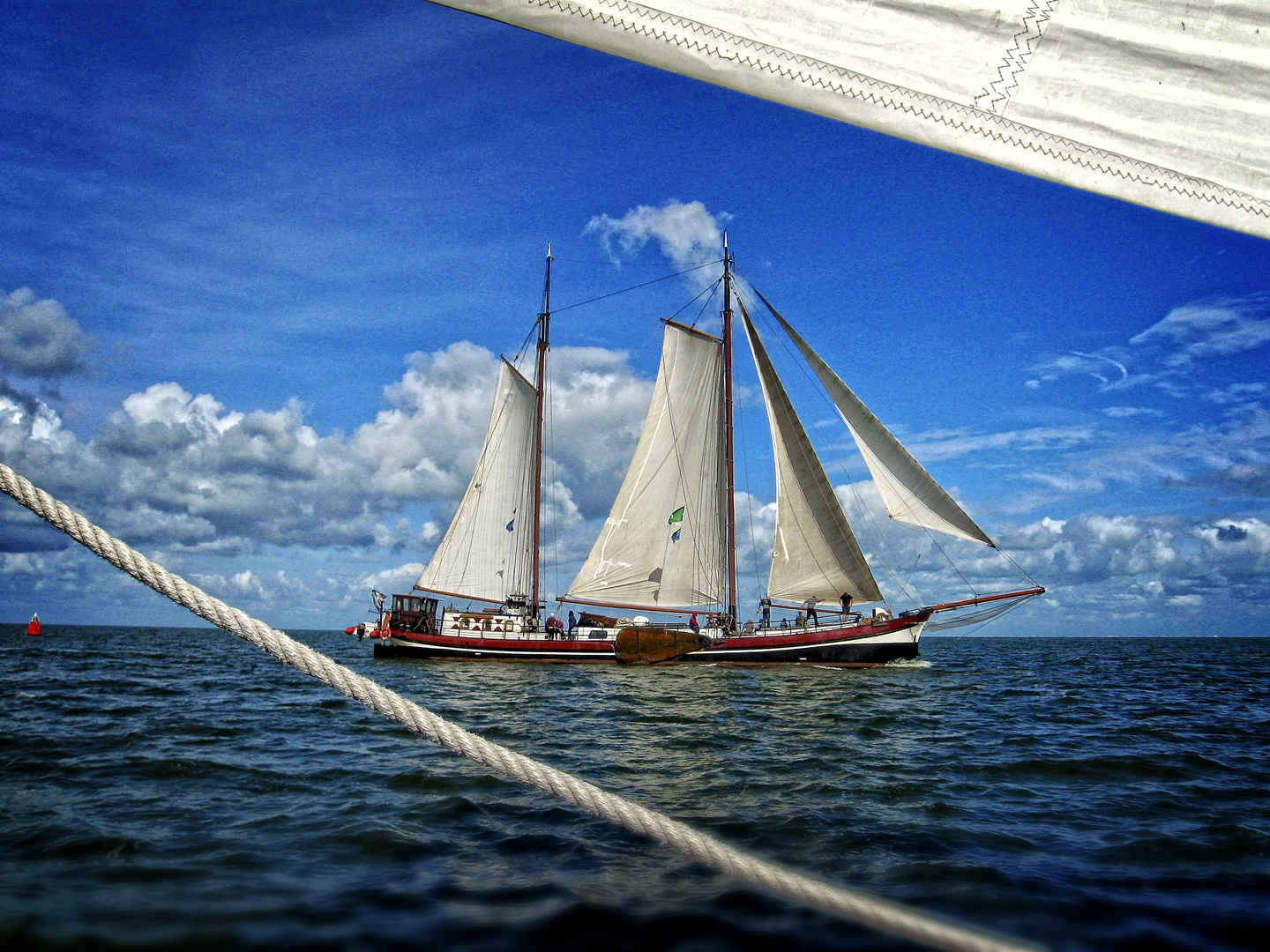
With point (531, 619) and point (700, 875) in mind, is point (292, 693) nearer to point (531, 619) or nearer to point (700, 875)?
point (700, 875)

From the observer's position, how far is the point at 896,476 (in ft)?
93.1

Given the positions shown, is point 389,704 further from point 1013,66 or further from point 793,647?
point 793,647

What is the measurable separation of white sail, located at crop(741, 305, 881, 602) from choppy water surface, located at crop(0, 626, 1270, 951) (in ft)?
55.3

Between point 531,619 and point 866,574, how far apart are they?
1742cm

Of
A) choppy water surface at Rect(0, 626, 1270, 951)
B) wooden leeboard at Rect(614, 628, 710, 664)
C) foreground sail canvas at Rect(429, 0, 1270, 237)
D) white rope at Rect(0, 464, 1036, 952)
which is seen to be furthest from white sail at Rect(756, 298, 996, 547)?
foreground sail canvas at Rect(429, 0, 1270, 237)

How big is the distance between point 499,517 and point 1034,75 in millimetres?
36702

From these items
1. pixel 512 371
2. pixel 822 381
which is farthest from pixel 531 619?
pixel 822 381

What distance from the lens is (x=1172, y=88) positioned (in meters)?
2.06

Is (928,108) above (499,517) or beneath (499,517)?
beneath

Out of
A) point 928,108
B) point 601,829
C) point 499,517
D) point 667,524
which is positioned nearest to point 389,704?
point 601,829

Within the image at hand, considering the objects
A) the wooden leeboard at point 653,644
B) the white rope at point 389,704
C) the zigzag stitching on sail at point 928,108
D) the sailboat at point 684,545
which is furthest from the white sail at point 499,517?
the zigzag stitching on sail at point 928,108

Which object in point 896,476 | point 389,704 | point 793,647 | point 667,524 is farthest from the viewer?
point 667,524

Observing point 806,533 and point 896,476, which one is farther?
point 806,533

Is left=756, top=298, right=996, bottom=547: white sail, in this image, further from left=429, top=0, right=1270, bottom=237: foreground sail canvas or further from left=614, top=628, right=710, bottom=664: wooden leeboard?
left=429, top=0, right=1270, bottom=237: foreground sail canvas
